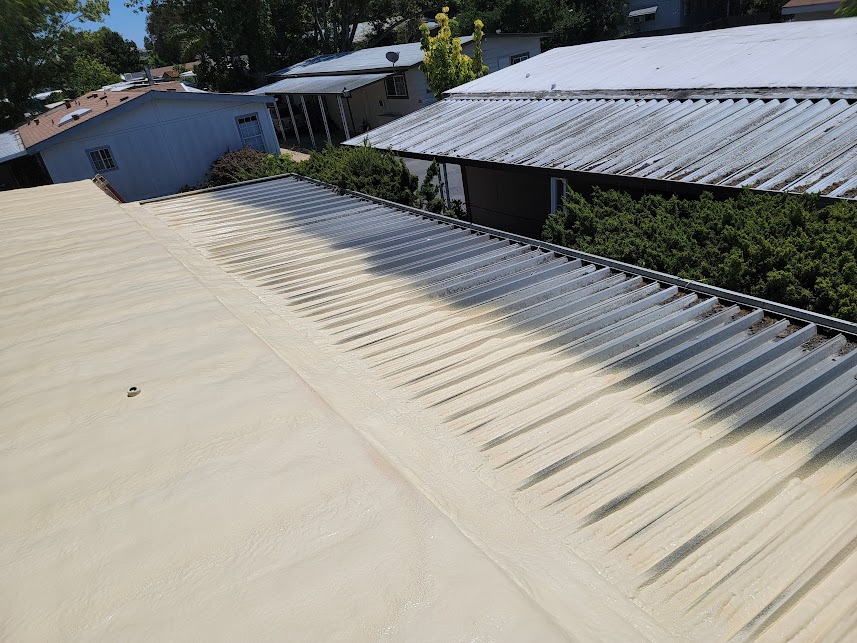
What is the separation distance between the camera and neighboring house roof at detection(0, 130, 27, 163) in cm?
2188

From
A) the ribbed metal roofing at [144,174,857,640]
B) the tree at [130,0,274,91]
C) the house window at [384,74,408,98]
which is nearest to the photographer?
the ribbed metal roofing at [144,174,857,640]

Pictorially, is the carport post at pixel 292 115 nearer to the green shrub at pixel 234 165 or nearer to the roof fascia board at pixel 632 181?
the green shrub at pixel 234 165

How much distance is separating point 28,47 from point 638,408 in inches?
1628

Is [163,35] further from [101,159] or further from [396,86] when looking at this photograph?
[101,159]

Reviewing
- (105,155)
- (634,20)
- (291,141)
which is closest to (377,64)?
(291,141)

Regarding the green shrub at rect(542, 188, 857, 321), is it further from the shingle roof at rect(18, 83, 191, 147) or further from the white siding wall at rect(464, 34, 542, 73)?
the white siding wall at rect(464, 34, 542, 73)

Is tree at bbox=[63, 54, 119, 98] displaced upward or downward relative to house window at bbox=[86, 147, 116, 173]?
upward

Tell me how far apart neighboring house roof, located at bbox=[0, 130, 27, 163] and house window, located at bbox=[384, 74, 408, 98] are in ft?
55.6

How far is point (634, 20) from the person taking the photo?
141 feet

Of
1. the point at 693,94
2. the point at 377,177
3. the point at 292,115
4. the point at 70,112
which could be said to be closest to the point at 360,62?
the point at 292,115

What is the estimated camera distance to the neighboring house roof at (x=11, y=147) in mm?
21875

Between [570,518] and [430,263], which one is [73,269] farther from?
[570,518]

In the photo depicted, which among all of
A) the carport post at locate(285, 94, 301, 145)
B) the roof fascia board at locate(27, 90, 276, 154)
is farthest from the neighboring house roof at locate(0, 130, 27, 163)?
the carport post at locate(285, 94, 301, 145)

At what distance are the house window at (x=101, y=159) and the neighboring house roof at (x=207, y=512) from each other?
20.4m
